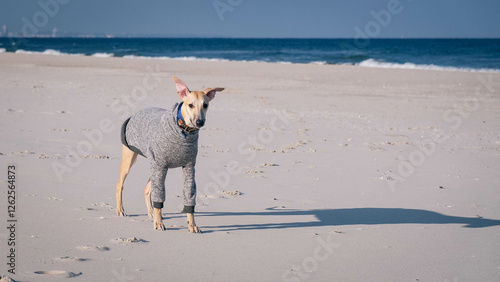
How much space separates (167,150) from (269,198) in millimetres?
1703

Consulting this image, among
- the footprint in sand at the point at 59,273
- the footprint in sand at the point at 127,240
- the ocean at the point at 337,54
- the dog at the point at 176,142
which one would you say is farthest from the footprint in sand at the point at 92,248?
the ocean at the point at 337,54

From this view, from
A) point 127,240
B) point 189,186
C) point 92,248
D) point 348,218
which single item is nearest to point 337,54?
point 348,218

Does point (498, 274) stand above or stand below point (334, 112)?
below

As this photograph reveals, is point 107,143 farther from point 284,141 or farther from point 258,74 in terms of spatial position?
point 258,74

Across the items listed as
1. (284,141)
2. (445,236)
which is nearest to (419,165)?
(284,141)

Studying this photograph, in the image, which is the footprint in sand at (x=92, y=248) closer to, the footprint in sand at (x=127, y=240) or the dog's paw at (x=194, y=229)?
the footprint in sand at (x=127, y=240)

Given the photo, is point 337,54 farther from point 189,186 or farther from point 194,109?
point 194,109

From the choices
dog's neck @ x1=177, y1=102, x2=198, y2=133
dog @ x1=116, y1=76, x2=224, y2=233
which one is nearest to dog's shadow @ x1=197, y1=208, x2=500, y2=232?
dog @ x1=116, y1=76, x2=224, y2=233

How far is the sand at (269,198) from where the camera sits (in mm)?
3600

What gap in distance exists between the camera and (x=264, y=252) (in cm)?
391

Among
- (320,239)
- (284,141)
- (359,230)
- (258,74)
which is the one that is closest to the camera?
(320,239)

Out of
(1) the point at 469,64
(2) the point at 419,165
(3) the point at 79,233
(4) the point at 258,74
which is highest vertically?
(1) the point at 469,64

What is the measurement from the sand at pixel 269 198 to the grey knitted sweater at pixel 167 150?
361 millimetres

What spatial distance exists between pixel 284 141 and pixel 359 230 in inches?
159
